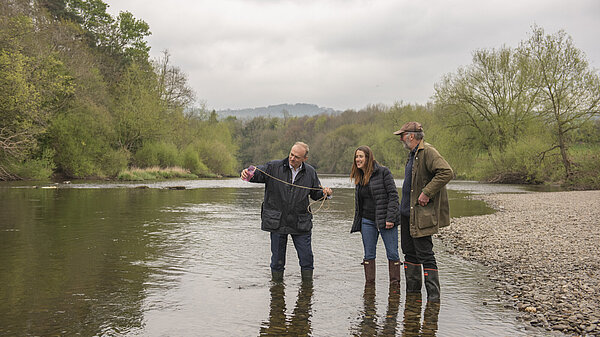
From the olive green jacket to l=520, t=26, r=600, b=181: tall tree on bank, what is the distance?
116ft

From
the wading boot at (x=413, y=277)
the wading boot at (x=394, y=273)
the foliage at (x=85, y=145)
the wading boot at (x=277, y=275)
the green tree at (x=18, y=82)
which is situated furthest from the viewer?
the foliage at (x=85, y=145)

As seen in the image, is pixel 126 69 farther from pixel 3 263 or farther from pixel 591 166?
pixel 3 263

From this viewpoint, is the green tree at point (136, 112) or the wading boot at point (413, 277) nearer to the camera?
the wading boot at point (413, 277)

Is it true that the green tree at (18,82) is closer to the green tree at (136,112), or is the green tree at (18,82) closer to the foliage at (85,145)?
the foliage at (85,145)

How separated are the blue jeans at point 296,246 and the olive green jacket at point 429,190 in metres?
1.64

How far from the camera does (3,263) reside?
8742mm

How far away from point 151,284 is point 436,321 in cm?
431

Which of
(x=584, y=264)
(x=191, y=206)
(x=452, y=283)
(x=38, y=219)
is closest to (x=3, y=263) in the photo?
(x=38, y=219)

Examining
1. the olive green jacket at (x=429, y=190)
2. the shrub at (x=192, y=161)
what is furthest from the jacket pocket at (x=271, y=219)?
the shrub at (x=192, y=161)

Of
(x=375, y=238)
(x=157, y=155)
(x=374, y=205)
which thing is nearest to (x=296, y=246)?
(x=375, y=238)

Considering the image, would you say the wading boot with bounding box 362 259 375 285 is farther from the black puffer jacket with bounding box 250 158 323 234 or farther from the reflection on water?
the black puffer jacket with bounding box 250 158 323 234

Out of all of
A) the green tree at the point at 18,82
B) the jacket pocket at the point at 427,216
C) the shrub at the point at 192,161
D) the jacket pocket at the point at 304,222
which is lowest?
the jacket pocket at the point at 304,222

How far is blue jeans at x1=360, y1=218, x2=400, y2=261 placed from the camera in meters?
7.22

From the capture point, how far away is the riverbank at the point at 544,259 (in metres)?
5.94
